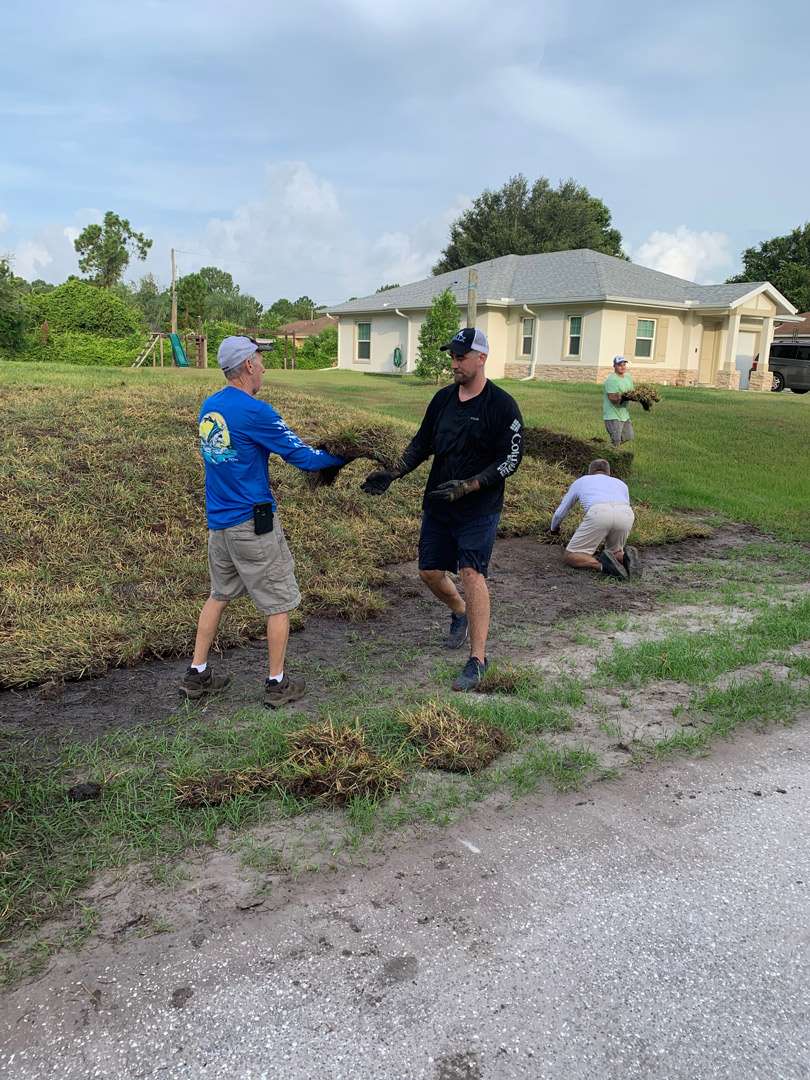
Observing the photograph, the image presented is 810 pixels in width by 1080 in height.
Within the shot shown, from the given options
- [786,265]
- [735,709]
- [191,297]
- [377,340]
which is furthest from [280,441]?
[786,265]

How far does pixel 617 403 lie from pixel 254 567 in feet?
28.2

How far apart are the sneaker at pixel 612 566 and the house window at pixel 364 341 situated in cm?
2647

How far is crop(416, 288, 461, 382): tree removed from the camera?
939 inches

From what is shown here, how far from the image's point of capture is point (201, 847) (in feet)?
9.56

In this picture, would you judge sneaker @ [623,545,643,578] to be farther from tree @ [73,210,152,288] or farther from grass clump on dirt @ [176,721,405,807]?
tree @ [73,210,152,288]

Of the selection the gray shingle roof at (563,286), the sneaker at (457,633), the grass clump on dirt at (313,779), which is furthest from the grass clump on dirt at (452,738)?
the gray shingle roof at (563,286)

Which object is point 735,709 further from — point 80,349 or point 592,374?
point 80,349

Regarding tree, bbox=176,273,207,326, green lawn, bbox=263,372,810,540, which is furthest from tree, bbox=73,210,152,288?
green lawn, bbox=263,372,810,540

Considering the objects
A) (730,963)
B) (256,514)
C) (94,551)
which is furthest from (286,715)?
(94,551)

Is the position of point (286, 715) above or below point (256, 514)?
below

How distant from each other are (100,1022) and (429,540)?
314 cm

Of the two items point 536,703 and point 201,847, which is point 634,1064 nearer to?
point 201,847

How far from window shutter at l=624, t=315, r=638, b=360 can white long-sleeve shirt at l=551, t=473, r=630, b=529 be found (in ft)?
67.0

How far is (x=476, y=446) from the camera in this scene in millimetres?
4566
